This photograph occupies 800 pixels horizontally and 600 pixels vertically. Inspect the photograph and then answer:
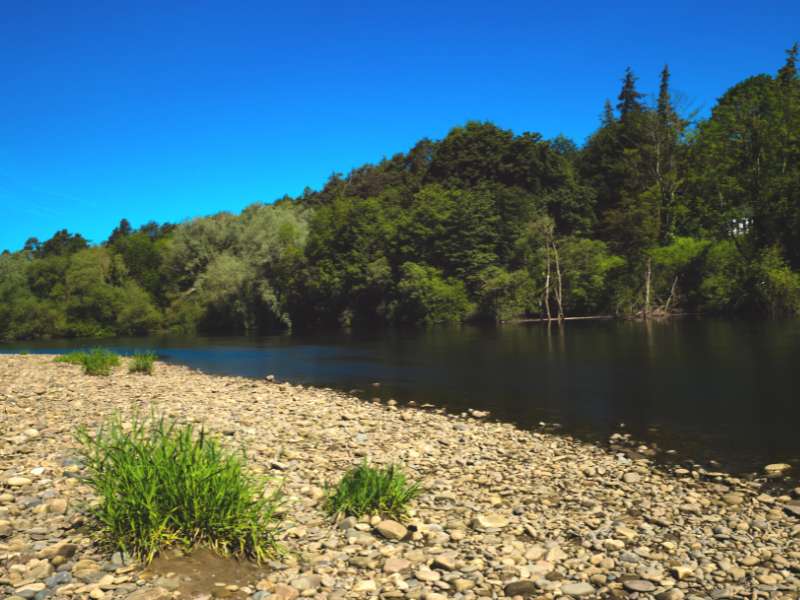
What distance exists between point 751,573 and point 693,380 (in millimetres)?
15195

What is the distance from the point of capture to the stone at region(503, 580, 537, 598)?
220 inches

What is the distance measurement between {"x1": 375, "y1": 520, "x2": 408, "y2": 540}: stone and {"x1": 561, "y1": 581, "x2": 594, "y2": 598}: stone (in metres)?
1.92

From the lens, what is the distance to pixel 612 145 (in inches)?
3147

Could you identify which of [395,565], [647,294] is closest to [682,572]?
[395,565]

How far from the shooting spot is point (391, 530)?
6.86 m

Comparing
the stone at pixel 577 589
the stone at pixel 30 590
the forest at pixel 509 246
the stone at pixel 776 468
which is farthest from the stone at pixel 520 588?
the forest at pixel 509 246

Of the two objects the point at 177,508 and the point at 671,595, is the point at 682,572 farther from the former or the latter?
the point at 177,508

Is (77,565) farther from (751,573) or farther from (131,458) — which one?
(751,573)

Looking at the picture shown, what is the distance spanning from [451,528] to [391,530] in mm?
852

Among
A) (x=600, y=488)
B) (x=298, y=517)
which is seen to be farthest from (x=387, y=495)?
(x=600, y=488)

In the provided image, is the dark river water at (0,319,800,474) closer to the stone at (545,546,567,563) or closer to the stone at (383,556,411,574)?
the stone at (545,546,567,563)

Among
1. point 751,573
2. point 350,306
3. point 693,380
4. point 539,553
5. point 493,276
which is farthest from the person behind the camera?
point 350,306

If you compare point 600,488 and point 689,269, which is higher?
point 689,269

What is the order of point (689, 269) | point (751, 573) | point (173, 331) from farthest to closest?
point (173, 331)
point (689, 269)
point (751, 573)
